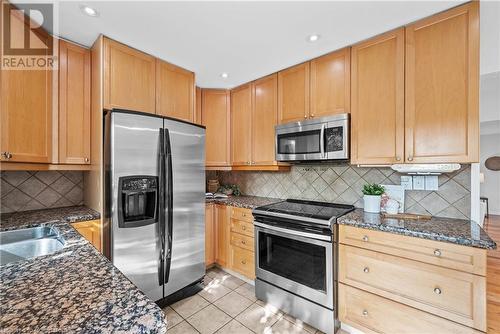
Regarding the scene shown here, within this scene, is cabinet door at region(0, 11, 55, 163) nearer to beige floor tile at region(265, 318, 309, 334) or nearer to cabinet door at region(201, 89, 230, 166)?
cabinet door at region(201, 89, 230, 166)

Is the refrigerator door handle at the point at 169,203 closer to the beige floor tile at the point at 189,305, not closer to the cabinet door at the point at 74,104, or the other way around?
the beige floor tile at the point at 189,305

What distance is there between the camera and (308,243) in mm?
1821

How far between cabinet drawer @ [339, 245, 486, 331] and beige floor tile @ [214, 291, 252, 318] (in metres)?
0.99

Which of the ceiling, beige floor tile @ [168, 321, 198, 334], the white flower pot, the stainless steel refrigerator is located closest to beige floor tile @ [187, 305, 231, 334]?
beige floor tile @ [168, 321, 198, 334]

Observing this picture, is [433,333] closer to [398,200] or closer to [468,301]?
[468,301]

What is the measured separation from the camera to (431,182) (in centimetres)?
183

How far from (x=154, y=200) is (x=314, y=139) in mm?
1608

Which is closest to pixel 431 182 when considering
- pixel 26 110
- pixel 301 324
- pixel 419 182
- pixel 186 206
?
pixel 419 182

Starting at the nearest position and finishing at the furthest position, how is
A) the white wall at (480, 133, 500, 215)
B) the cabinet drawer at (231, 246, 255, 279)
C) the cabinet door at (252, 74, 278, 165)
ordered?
the cabinet drawer at (231, 246, 255, 279) < the cabinet door at (252, 74, 278, 165) < the white wall at (480, 133, 500, 215)

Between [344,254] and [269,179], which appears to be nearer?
[344,254]

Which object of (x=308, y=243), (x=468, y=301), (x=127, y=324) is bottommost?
(x=468, y=301)

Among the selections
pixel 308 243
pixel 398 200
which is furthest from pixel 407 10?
pixel 308 243

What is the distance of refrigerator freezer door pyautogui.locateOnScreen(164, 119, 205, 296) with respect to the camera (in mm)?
2031

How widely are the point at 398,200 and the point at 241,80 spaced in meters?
2.20
